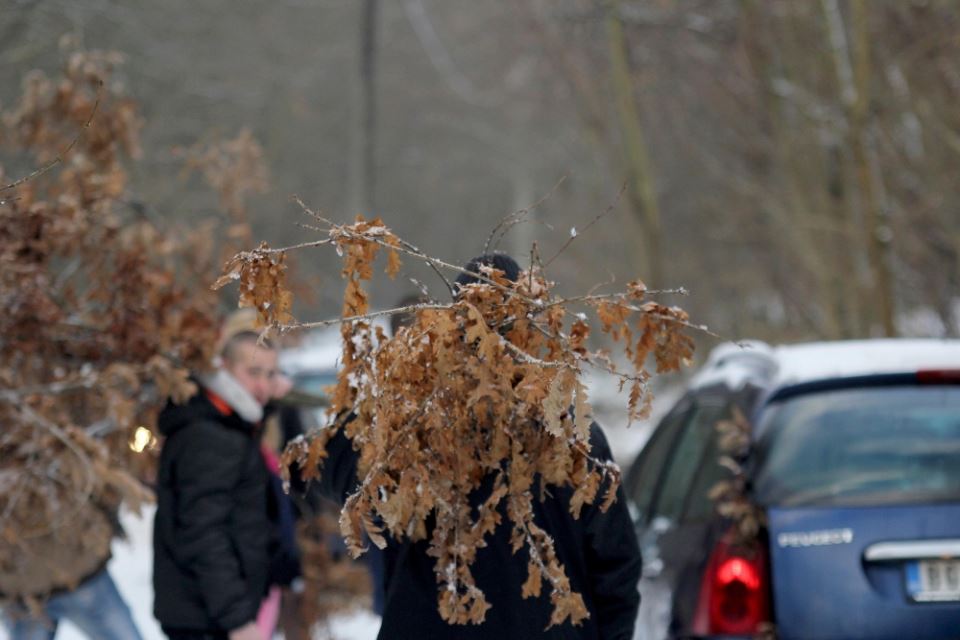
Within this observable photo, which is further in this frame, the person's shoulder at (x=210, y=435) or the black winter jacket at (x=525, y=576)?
the person's shoulder at (x=210, y=435)

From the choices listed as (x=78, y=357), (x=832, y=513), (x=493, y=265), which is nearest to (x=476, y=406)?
(x=493, y=265)

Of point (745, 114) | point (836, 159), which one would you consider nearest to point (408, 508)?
point (836, 159)

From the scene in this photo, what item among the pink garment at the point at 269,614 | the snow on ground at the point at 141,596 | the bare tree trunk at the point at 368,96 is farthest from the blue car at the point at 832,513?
the bare tree trunk at the point at 368,96

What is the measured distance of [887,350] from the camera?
535 centimetres

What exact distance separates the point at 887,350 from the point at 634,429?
20520 millimetres

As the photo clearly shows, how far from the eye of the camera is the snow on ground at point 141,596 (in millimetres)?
8219

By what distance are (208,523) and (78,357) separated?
1365 mm

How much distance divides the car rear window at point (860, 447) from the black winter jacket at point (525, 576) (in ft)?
4.25

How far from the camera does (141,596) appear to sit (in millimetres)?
10281

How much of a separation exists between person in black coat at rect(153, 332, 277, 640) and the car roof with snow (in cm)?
173

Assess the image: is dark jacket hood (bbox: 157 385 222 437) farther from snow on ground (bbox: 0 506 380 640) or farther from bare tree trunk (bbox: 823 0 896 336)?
bare tree trunk (bbox: 823 0 896 336)

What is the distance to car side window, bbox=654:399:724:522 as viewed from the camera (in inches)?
232

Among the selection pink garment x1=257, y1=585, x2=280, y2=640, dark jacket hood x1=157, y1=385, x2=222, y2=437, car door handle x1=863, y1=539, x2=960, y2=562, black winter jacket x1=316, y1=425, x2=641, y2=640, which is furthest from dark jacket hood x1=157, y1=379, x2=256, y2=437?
car door handle x1=863, y1=539, x2=960, y2=562

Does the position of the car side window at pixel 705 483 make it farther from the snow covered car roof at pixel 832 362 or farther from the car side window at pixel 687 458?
the snow covered car roof at pixel 832 362
